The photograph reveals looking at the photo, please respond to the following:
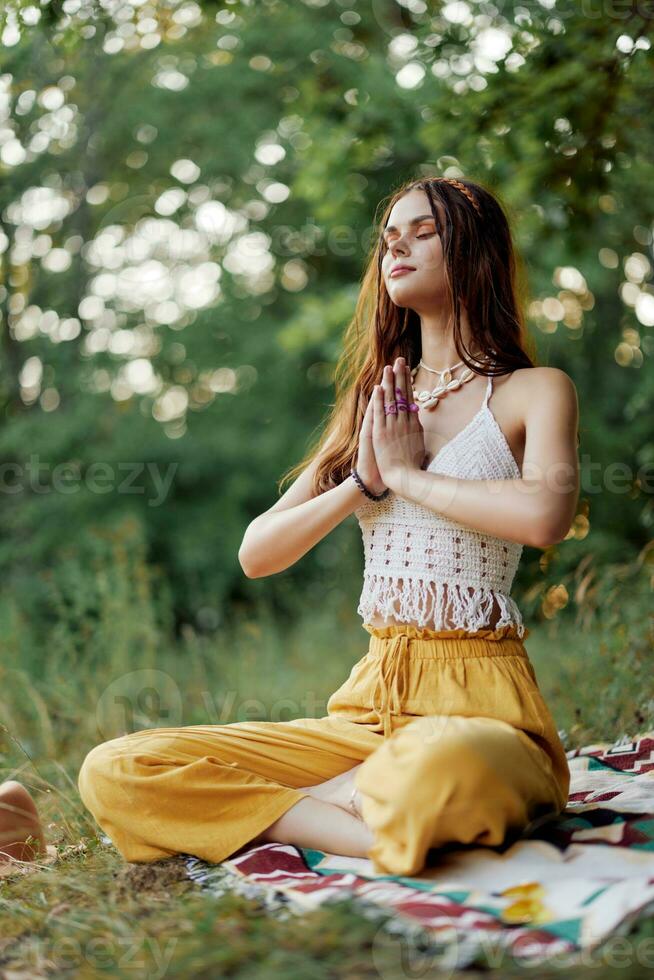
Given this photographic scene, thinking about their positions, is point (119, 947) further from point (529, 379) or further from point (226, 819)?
point (529, 379)

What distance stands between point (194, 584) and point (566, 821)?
6423mm

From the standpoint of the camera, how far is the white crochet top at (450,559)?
258 centimetres

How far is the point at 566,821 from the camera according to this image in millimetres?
2486

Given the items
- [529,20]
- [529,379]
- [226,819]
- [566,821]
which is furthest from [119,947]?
[529,20]

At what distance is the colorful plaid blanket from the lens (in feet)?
6.15

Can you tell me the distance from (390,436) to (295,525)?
35 cm

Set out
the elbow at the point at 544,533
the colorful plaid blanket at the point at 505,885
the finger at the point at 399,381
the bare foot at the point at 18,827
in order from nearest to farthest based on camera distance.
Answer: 1. the colorful plaid blanket at the point at 505,885
2. the elbow at the point at 544,533
3. the finger at the point at 399,381
4. the bare foot at the point at 18,827

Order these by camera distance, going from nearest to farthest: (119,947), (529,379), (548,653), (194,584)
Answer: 1. (119,947)
2. (529,379)
3. (548,653)
4. (194,584)

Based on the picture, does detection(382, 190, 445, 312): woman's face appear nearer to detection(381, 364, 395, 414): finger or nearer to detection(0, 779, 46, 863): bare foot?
detection(381, 364, 395, 414): finger

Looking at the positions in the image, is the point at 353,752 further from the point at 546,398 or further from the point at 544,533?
the point at 546,398

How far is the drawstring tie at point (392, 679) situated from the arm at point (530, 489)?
35 cm

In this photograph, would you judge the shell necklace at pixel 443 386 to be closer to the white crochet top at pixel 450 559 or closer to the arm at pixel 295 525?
the white crochet top at pixel 450 559

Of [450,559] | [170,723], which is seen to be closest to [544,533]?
[450,559]

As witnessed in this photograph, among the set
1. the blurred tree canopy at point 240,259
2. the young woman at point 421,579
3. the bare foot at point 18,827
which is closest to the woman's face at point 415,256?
the young woman at point 421,579
